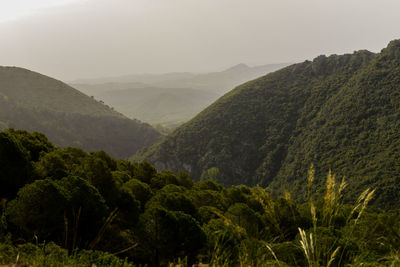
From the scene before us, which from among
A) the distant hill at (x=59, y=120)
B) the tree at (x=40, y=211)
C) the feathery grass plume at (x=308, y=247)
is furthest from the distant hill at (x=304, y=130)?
the feathery grass plume at (x=308, y=247)

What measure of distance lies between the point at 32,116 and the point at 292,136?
15642 centimetres

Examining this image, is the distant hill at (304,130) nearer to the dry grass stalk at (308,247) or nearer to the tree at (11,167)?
the tree at (11,167)

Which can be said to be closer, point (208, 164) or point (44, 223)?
point (44, 223)

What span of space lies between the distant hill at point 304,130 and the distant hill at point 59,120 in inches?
1842

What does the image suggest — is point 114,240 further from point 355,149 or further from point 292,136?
point 292,136

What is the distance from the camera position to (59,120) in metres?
177

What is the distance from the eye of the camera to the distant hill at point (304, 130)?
95.1 m

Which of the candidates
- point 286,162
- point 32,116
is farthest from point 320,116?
point 32,116

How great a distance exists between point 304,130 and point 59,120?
15170 cm

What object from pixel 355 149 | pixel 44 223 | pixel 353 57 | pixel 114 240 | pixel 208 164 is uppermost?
pixel 353 57

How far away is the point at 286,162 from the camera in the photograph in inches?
4906

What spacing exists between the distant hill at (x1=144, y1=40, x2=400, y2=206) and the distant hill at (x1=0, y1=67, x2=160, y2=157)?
46.8 m

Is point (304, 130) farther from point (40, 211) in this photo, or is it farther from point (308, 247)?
point (308, 247)

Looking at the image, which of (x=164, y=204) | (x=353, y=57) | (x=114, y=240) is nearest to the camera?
(x=114, y=240)
